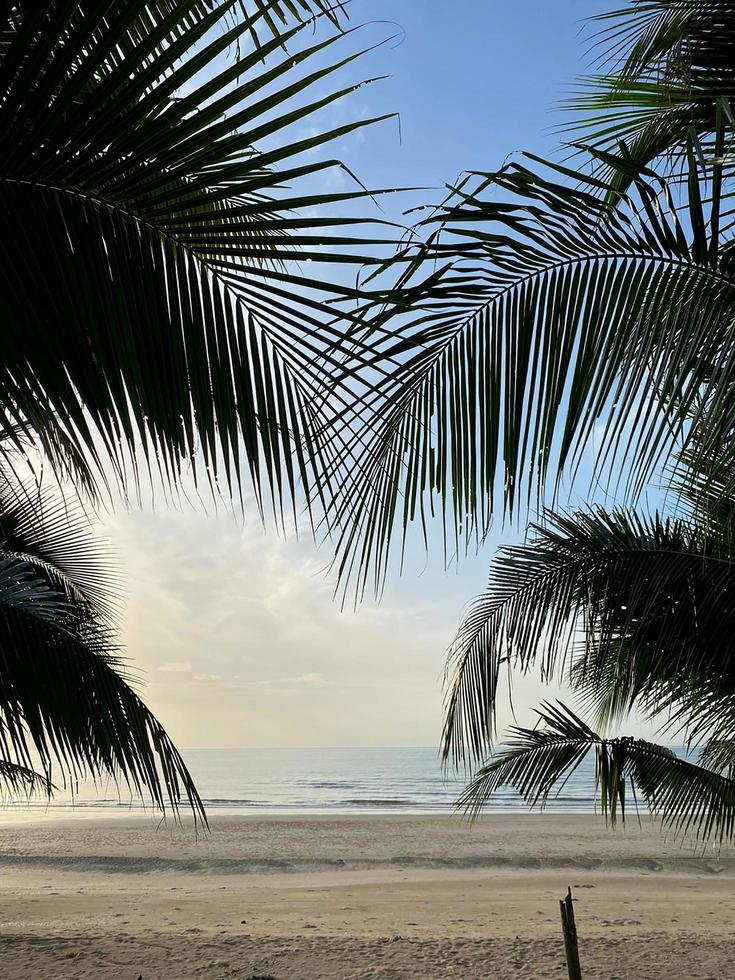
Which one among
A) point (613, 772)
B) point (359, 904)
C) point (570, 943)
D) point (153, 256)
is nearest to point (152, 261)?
point (153, 256)

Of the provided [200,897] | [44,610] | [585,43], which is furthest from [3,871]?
[585,43]

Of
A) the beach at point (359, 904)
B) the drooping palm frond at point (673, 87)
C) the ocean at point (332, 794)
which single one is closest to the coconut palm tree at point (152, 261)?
the drooping palm frond at point (673, 87)

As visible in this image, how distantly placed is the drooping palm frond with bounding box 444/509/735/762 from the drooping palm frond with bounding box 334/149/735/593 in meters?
3.52

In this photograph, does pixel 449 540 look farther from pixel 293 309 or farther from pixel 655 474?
pixel 293 309

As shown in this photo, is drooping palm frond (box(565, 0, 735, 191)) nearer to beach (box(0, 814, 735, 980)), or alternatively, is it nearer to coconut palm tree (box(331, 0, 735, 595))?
Result: coconut palm tree (box(331, 0, 735, 595))

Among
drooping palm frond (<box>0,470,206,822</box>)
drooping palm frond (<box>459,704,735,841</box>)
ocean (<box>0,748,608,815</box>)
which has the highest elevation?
drooping palm frond (<box>0,470,206,822</box>)

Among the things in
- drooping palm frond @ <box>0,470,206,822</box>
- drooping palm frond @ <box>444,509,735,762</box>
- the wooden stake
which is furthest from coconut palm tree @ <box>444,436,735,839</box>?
drooping palm frond @ <box>0,470,206,822</box>

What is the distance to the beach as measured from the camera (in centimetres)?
794

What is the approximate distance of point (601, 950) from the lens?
8383 mm

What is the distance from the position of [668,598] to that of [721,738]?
35.6 inches

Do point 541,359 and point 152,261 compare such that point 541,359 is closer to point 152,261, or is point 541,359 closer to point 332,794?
point 152,261

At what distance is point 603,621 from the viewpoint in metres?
5.55

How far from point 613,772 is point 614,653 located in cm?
88

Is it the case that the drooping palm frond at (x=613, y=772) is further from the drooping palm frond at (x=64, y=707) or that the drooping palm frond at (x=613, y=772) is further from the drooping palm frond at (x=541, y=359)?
the drooping palm frond at (x=541, y=359)
